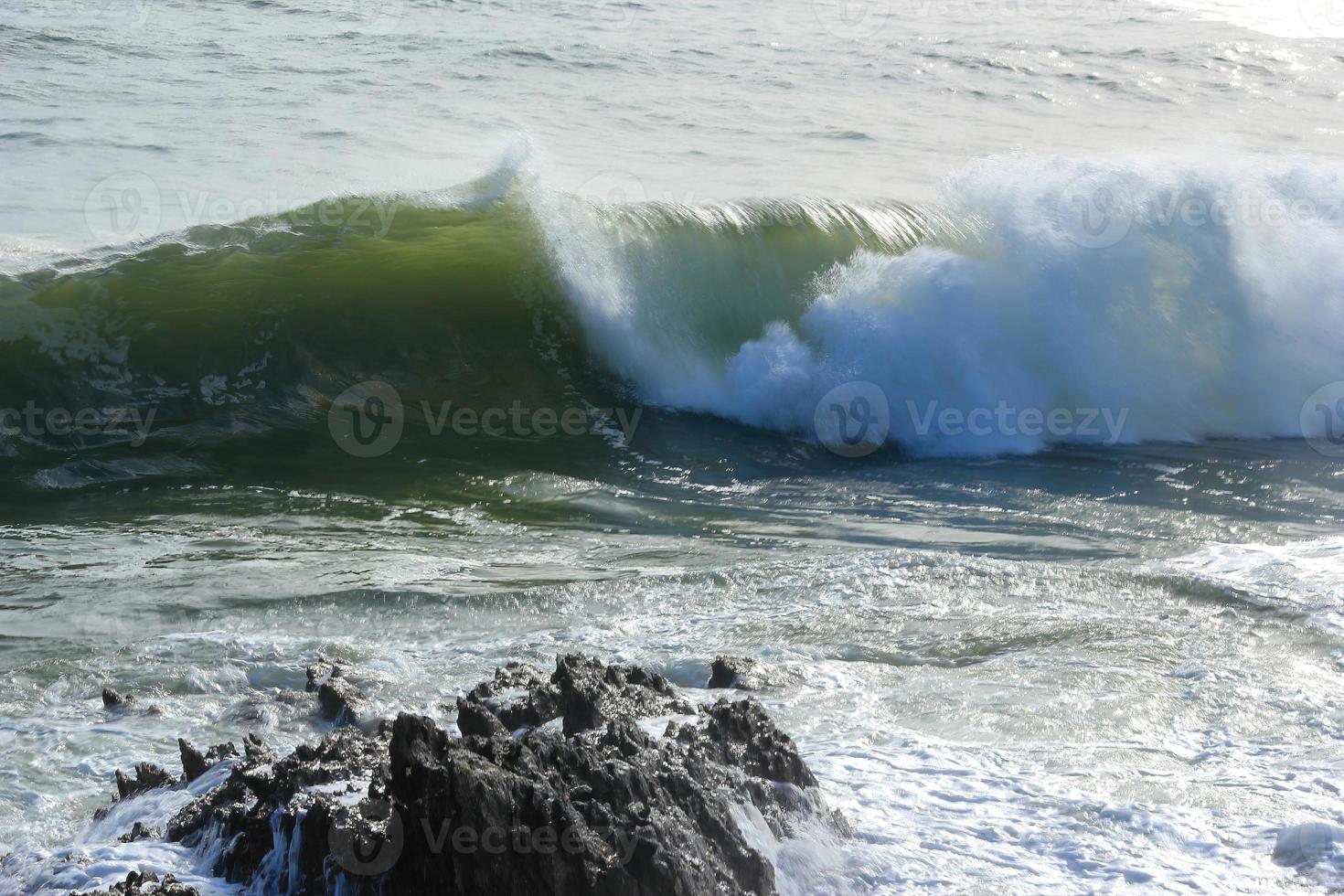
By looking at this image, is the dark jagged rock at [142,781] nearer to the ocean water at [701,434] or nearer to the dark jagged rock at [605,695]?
the ocean water at [701,434]

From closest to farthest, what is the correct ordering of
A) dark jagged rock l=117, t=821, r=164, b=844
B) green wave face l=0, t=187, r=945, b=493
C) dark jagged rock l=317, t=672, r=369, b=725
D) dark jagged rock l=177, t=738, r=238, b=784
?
dark jagged rock l=117, t=821, r=164, b=844
dark jagged rock l=177, t=738, r=238, b=784
dark jagged rock l=317, t=672, r=369, b=725
green wave face l=0, t=187, r=945, b=493

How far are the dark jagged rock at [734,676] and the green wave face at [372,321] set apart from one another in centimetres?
405

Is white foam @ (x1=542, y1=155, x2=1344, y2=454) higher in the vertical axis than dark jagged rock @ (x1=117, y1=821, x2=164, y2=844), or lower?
higher

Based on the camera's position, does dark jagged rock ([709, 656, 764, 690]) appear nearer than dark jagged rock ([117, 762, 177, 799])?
No

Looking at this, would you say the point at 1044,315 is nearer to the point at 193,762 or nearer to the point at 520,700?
the point at 520,700

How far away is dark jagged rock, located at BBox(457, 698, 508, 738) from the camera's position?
151 inches

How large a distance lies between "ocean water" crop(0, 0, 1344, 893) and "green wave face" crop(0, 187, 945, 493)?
0.14ft

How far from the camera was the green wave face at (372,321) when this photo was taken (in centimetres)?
897

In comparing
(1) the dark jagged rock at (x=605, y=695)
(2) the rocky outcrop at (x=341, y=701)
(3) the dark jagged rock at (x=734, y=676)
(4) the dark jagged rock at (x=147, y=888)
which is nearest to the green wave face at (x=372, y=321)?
(2) the rocky outcrop at (x=341, y=701)

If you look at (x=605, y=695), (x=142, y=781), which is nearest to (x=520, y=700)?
(x=605, y=695)

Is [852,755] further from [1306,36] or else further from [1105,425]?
[1306,36]

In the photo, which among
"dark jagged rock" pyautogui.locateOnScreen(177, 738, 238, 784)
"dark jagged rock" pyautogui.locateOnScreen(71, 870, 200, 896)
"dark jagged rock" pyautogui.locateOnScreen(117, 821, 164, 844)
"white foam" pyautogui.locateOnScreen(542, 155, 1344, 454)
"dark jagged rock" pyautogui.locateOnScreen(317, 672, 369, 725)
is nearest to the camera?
"dark jagged rock" pyautogui.locateOnScreen(71, 870, 200, 896)

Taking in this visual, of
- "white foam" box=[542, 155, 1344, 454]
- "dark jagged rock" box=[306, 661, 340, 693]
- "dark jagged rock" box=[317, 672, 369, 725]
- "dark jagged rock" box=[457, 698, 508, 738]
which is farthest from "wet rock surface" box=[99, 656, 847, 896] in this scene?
"white foam" box=[542, 155, 1344, 454]

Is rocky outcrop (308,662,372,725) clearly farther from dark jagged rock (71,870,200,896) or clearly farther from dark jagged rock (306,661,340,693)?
dark jagged rock (71,870,200,896)
